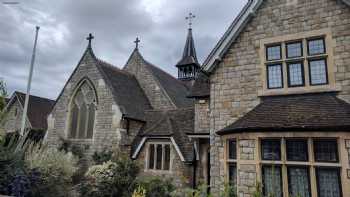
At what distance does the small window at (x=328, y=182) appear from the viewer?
6.94 meters

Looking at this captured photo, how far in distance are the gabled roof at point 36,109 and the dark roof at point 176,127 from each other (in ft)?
49.6

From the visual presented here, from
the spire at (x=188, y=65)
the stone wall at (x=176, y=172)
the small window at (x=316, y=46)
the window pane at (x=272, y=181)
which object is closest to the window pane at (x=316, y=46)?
the small window at (x=316, y=46)

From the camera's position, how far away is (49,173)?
862 cm

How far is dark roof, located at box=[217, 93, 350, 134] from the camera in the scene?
7.09 metres

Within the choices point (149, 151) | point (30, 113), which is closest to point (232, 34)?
point (149, 151)

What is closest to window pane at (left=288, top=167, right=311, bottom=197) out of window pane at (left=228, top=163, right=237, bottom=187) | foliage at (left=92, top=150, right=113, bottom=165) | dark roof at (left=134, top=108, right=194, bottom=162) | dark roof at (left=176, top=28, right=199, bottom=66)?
window pane at (left=228, top=163, right=237, bottom=187)

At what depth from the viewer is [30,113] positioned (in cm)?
2700

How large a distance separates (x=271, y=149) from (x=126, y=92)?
38.6 feet

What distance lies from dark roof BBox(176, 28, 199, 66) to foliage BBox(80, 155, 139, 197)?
841 inches

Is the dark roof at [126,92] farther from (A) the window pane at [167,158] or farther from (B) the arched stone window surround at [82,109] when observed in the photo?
(A) the window pane at [167,158]

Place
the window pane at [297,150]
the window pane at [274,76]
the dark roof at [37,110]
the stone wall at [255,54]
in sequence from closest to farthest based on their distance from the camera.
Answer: the window pane at [297,150] < the stone wall at [255,54] < the window pane at [274,76] < the dark roof at [37,110]

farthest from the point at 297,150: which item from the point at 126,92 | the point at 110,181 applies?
the point at 126,92

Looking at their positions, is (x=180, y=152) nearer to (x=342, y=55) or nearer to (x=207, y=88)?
(x=207, y=88)

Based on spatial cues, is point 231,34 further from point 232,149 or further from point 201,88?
point 232,149
